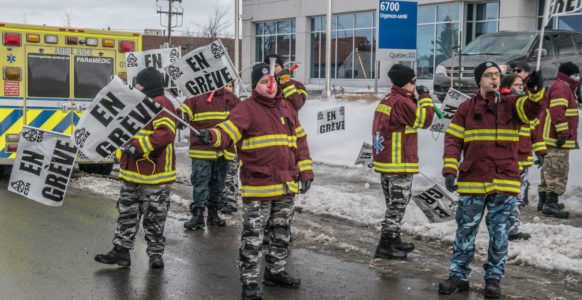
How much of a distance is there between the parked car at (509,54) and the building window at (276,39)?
21.5 meters

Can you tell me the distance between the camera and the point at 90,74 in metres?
12.1

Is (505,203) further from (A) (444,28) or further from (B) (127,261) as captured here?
(A) (444,28)

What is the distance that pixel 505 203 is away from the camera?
19.1 ft

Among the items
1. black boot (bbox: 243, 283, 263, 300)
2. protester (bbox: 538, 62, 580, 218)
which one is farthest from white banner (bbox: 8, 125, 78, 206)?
protester (bbox: 538, 62, 580, 218)

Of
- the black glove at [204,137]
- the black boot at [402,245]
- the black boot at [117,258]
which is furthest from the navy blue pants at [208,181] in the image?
the black glove at [204,137]

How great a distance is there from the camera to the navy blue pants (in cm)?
850

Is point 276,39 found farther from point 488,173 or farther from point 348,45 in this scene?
point 488,173

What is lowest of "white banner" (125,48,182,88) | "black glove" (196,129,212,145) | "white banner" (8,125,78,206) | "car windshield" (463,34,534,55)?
"white banner" (8,125,78,206)

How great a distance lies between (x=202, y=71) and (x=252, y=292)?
11.1 ft

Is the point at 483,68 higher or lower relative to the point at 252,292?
higher

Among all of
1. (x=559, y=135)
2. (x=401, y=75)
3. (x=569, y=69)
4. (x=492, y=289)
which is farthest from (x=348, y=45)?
(x=492, y=289)

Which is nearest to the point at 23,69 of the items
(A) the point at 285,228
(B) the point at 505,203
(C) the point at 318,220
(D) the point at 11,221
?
(D) the point at 11,221

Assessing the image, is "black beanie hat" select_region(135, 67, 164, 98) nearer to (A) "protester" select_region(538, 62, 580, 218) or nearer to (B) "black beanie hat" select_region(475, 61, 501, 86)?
(B) "black beanie hat" select_region(475, 61, 501, 86)

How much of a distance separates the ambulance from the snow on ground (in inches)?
163
